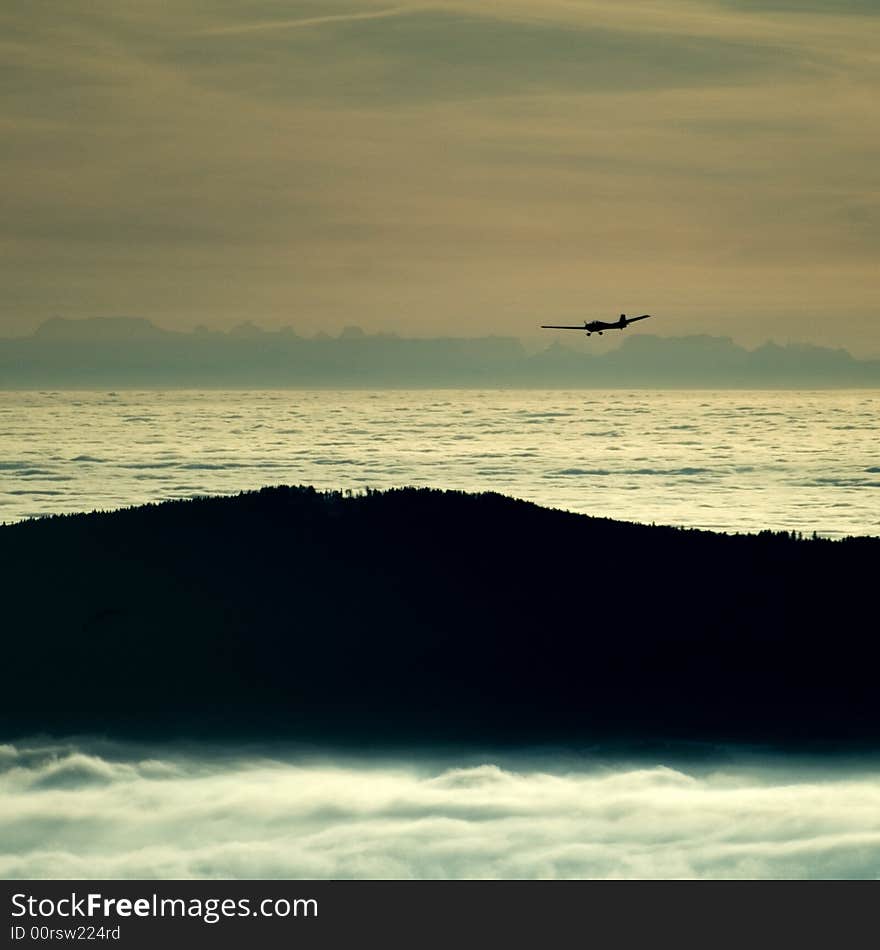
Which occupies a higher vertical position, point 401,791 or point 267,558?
point 267,558

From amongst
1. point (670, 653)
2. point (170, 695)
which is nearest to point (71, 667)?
point (170, 695)

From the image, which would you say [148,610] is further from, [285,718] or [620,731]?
[620,731]

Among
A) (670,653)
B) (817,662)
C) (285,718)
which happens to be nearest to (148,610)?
(285,718)

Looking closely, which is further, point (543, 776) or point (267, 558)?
point (267, 558)

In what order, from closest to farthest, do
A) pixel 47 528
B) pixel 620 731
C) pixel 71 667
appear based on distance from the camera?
pixel 620 731 → pixel 71 667 → pixel 47 528

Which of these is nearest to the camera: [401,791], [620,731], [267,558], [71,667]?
[401,791]

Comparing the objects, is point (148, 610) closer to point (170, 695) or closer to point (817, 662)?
point (170, 695)
